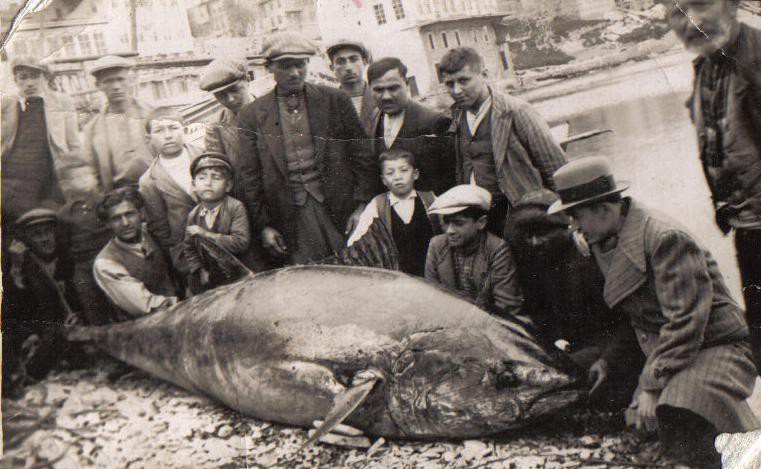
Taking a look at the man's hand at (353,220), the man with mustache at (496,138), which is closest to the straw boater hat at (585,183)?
the man with mustache at (496,138)

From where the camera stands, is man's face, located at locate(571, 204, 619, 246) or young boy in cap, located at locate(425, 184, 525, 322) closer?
man's face, located at locate(571, 204, 619, 246)

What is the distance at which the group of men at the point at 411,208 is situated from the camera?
8.80ft

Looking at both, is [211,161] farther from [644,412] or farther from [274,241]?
[644,412]

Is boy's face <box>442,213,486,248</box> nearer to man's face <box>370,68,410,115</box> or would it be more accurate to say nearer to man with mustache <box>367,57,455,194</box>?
man with mustache <box>367,57,455,194</box>

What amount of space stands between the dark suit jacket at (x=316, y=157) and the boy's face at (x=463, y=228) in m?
0.39

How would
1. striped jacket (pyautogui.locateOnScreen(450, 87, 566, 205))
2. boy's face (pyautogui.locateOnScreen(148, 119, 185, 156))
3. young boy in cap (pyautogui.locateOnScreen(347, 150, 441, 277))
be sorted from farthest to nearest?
boy's face (pyautogui.locateOnScreen(148, 119, 185, 156)) < young boy in cap (pyautogui.locateOnScreen(347, 150, 441, 277)) < striped jacket (pyautogui.locateOnScreen(450, 87, 566, 205))

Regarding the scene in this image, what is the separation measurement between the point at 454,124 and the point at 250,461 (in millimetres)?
1684

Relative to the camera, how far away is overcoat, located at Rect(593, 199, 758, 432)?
2.64 m

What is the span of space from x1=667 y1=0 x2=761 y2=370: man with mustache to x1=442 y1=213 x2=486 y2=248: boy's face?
953 millimetres

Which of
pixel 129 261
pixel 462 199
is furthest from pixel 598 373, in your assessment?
pixel 129 261

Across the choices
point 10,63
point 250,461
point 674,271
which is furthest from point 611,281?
point 10,63

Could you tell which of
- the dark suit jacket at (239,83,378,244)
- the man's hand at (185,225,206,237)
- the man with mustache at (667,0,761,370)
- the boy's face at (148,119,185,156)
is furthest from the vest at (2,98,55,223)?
the man with mustache at (667,0,761,370)

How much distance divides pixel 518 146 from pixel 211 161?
53.1 inches

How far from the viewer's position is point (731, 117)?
107 inches
